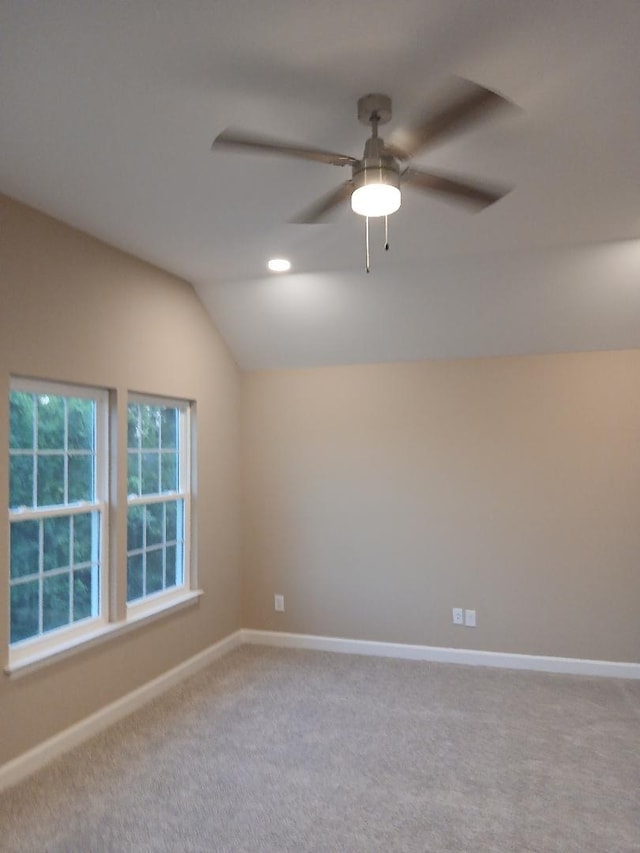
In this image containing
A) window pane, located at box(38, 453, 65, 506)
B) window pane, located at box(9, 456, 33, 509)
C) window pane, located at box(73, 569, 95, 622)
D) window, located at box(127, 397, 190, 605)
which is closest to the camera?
window pane, located at box(9, 456, 33, 509)

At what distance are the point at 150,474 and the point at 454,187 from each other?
2.70m

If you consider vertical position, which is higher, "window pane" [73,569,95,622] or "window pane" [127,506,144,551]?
"window pane" [127,506,144,551]

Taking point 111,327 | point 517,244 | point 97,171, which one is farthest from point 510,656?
point 97,171

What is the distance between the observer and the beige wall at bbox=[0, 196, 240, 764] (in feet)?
9.69

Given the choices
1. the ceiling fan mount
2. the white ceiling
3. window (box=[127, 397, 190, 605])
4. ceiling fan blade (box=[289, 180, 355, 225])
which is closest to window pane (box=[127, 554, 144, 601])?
window (box=[127, 397, 190, 605])

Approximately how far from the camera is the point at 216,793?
9.13ft

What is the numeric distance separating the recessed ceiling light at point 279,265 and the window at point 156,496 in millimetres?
1124

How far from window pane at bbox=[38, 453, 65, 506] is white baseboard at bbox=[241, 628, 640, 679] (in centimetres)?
224

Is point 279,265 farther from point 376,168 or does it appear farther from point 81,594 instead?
point 81,594

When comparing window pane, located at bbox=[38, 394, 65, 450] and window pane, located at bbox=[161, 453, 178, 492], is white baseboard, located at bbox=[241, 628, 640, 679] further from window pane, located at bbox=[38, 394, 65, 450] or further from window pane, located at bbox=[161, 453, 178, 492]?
window pane, located at bbox=[38, 394, 65, 450]

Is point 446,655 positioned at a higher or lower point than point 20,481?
lower

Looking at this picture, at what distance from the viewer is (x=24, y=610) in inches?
122

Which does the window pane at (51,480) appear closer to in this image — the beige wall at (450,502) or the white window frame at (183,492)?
the white window frame at (183,492)

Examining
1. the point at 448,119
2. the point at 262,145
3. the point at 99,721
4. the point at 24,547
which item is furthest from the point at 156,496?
the point at 448,119
